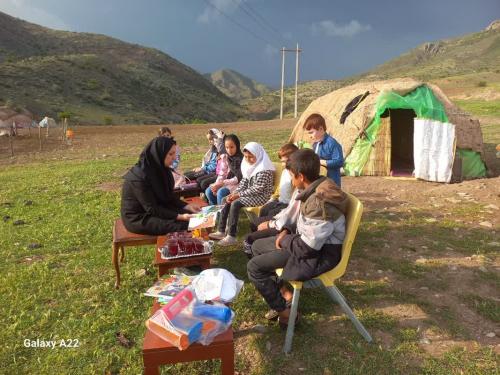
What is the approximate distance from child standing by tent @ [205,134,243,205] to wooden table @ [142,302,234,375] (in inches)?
157

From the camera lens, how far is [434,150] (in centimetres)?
1088

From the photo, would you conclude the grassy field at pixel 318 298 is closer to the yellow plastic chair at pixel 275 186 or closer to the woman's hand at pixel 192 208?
the yellow plastic chair at pixel 275 186

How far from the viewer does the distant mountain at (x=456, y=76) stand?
45.8 m

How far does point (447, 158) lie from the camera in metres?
10.7

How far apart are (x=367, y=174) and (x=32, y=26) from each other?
96.3 m

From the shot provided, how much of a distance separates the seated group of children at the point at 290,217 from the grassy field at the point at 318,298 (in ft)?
1.75

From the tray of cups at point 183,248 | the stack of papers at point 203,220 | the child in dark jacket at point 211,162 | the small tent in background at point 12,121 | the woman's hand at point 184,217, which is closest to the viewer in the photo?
the tray of cups at point 183,248

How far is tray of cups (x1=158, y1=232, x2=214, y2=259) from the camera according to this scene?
15.1ft

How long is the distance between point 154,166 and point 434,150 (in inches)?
338

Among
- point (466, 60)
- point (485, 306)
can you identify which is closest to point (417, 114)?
point (485, 306)

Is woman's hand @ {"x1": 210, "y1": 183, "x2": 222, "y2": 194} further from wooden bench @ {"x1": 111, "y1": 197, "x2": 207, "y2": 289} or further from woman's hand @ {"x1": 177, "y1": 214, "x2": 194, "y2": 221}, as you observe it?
wooden bench @ {"x1": 111, "y1": 197, "x2": 207, "y2": 289}

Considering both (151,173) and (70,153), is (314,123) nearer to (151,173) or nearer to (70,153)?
(151,173)

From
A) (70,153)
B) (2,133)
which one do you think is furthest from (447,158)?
(2,133)

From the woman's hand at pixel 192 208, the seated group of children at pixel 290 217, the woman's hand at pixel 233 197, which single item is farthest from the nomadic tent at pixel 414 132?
the woman's hand at pixel 192 208
